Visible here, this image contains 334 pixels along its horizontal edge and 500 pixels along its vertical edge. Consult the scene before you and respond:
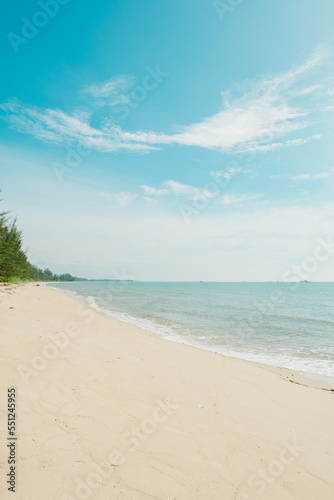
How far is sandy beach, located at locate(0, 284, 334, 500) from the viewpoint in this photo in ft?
10.6

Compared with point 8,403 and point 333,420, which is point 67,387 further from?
point 333,420

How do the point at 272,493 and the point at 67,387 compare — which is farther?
the point at 67,387

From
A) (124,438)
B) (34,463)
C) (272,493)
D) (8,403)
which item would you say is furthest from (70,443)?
(272,493)

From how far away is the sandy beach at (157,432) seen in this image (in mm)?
3221

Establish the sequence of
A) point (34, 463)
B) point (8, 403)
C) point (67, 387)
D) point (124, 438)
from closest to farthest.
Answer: point (34, 463)
point (124, 438)
point (8, 403)
point (67, 387)

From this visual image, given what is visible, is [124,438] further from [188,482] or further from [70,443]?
[188,482]

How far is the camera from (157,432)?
4355mm

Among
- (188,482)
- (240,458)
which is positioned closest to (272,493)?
(240,458)

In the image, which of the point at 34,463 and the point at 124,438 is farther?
the point at 124,438

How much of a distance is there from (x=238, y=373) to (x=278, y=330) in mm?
11705

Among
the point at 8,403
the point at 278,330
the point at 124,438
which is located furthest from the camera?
the point at 278,330

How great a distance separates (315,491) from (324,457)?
3.20ft

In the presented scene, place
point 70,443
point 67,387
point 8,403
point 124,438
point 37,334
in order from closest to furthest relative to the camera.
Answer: point 70,443 < point 124,438 < point 8,403 < point 67,387 < point 37,334

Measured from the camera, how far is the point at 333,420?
18.2 ft
